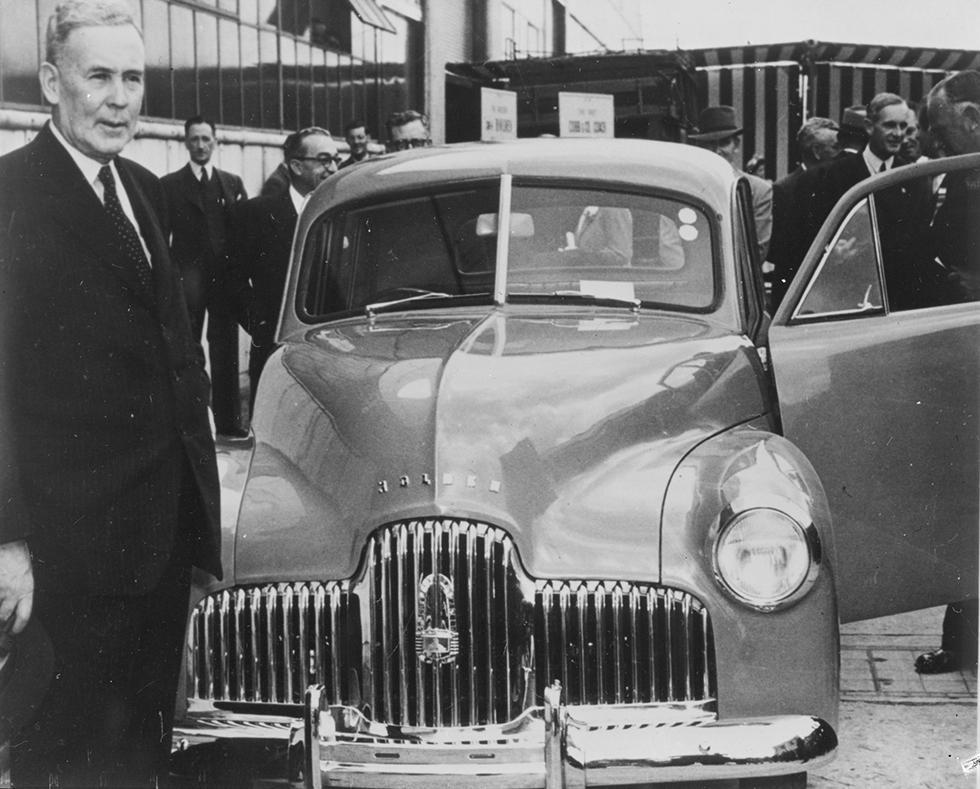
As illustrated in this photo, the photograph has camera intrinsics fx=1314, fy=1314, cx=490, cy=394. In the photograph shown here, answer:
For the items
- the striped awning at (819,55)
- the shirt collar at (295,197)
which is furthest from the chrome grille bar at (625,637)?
the striped awning at (819,55)

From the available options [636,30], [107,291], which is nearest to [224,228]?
[636,30]

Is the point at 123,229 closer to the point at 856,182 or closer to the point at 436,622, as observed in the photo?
the point at 436,622

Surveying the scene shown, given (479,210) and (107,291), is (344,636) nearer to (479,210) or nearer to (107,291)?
(107,291)

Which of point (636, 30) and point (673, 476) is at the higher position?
point (636, 30)

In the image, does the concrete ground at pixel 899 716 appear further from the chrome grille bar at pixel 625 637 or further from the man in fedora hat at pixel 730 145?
the man in fedora hat at pixel 730 145

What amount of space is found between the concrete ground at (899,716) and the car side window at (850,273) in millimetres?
1316

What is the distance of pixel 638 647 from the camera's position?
2854mm

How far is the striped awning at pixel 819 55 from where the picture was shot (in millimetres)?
9023

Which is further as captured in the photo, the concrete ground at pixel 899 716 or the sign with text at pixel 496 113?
the sign with text at pixel 496 113

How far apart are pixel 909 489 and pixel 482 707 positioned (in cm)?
147

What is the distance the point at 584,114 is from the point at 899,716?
5.22 m

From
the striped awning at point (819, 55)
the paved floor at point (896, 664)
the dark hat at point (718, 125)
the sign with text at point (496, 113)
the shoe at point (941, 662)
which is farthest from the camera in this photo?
the striped awning at point (819, 55)

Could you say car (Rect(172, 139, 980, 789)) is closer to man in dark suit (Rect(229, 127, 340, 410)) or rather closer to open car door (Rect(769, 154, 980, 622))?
open car door (Rect(769, 154, 980, 622))

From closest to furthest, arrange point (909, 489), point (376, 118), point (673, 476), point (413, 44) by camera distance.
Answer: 1. point (673, 476)
2. point (909, 489)
3. point (376, 118)
4. point (413, 44)
